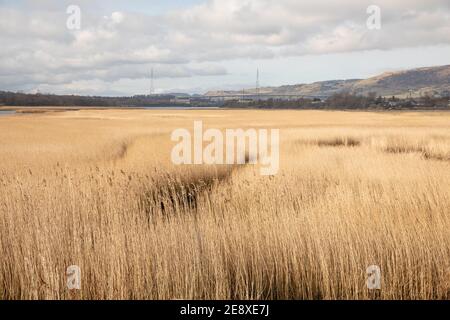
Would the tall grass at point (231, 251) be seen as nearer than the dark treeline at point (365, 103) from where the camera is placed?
Yes

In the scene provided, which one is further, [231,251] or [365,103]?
[365,103]

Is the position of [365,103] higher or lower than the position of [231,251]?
higher

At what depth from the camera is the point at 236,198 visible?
35.6 ft

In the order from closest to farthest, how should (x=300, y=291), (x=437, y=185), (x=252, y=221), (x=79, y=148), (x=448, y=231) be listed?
(x=300, y=291) → (x=448, y=231) → (x=252, y=221) → (x=437, y=185) → (x=79, y=148)

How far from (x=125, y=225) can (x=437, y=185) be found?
7.58m

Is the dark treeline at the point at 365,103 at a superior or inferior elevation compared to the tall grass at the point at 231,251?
superior

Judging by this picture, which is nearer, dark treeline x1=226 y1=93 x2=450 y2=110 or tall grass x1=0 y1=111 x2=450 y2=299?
tall grass x1=0 y1=111 x2=450 y2=299

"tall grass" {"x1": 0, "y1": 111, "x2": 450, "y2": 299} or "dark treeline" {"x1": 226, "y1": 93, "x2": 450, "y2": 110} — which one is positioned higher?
"dark treeline" {"x1": 226, "y1": 93, "x2": 450, "y2": 110}

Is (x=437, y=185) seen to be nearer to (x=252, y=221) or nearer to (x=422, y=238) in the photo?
(x=422, y=238)

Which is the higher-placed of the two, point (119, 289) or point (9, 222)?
point (9, 222)

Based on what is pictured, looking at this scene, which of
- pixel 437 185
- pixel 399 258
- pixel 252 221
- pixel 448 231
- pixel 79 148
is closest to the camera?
pixel 399 258

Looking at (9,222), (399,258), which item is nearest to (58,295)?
A: (9,222)

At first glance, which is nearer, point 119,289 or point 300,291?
point 119,289
